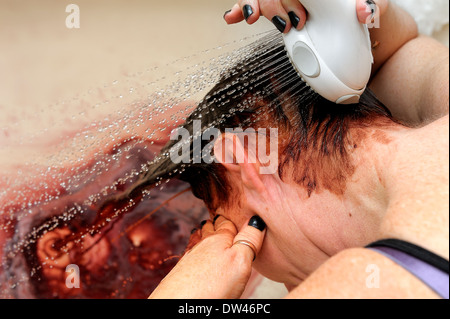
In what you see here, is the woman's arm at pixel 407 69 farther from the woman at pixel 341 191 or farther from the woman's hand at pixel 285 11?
the woman's hand at pixel 285 11

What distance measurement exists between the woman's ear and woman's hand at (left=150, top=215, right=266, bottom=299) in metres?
0.05

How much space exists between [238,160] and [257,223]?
0.09m

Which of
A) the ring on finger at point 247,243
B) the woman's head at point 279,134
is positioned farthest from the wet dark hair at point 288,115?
the ring on finger at point 247,243

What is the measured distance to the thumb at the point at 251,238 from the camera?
1.86 feet

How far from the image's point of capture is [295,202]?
57 cm

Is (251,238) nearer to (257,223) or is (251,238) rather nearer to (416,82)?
(257,223)

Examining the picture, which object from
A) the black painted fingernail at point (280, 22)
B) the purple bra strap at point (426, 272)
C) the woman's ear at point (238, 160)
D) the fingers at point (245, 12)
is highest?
the fingers at point (245, 12)

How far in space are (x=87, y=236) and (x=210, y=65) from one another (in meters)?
0.43

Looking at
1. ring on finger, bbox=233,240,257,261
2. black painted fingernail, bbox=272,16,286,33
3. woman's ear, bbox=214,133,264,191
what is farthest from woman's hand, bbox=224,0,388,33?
ring on finger, bbox=233,240,257,261

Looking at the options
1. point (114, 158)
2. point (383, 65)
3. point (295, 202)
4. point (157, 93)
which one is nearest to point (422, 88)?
point (383, 65)

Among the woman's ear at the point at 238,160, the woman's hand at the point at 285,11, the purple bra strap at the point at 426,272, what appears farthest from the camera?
the woman's ear at the point at 238,160

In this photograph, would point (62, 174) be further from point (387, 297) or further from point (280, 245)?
point (387, 297)

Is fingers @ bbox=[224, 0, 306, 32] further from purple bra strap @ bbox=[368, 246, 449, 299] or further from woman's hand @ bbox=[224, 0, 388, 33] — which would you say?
purple bra strap @ bbox=[368, 246, 449, 299]

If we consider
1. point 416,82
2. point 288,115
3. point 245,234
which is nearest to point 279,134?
point 288,115
